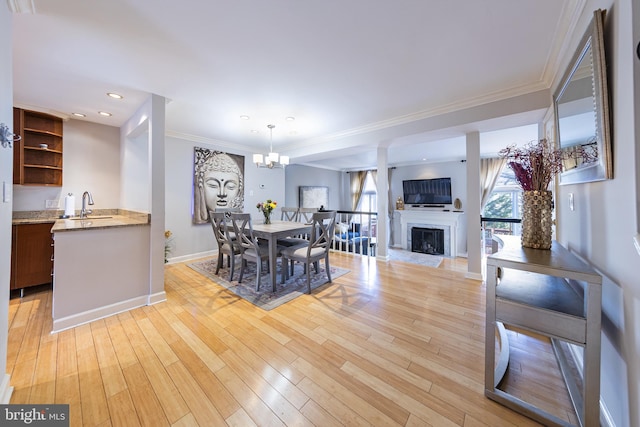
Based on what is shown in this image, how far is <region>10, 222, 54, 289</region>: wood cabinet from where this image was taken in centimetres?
262

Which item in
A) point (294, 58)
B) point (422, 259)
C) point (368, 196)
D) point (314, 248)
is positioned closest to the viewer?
point (294, 58)

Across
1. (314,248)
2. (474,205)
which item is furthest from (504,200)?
(314,248)

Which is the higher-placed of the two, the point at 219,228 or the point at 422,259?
the point at 219,228

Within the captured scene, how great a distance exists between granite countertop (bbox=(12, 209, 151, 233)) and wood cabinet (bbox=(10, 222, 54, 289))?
0.35 ft

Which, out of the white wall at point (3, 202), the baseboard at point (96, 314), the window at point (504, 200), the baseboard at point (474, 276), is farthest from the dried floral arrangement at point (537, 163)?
the window at point (504, 200)

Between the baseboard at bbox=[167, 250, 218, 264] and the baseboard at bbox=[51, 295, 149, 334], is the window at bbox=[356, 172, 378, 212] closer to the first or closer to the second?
the baseboard at bbox=[167, 250, 218, 264]

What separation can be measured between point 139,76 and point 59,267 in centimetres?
193

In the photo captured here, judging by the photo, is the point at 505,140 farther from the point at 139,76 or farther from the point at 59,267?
the point at 59,267

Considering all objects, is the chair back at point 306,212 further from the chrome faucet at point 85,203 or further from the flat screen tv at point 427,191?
the flat screen tv at point 427,191

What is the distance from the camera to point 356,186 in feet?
27.2

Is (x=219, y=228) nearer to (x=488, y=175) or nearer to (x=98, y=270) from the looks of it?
(x=98, y=270)

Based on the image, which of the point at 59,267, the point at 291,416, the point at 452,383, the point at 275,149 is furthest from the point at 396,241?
the point at 59,267

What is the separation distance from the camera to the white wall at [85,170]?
10.0ft

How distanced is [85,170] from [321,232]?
3649mm
